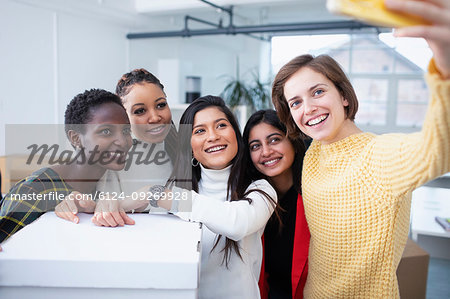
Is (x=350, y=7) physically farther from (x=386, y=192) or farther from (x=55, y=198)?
(x=55, y=198)

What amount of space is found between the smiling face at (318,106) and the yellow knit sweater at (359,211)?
0.05 metres

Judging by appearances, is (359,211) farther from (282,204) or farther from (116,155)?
(116,155)

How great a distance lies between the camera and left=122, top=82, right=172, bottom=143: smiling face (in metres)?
1.32

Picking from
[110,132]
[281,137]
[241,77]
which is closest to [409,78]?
[241,77]

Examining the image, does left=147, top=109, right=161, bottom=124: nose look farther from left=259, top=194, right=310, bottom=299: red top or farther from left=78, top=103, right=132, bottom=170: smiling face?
left=259, top=194, right=310, bottom=299: red top

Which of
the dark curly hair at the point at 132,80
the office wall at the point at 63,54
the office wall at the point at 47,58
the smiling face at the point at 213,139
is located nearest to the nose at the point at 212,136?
the smiling face at the point at 213,139

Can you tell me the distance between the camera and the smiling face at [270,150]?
129cm

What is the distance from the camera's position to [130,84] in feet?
4.42

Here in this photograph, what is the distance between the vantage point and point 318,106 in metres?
1.08

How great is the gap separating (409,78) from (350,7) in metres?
8.45

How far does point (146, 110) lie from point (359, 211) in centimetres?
78

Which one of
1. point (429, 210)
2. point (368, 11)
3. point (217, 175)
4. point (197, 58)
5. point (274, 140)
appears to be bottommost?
point (429, 210)

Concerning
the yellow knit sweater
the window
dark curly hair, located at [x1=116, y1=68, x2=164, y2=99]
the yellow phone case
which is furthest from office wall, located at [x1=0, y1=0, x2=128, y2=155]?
the window

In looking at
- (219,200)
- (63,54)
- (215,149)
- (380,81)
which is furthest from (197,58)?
(219,200)
